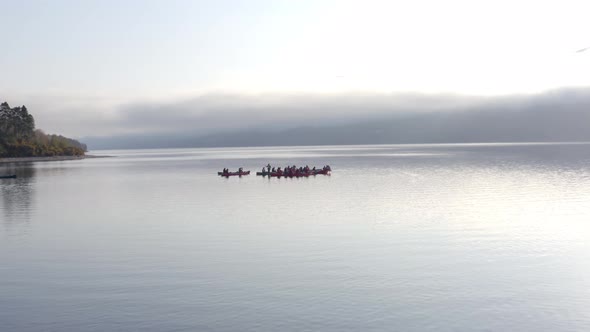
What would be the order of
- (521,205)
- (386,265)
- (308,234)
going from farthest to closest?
(521,205) → (308,234) → (386,265)

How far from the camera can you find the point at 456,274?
2798 centimetres

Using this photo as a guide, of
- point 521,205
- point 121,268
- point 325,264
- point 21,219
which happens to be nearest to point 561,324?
point 325,264

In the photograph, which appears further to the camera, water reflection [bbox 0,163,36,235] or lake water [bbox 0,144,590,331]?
water reflection [bbox 0,163,36,235]

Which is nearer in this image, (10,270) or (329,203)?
(10,270)

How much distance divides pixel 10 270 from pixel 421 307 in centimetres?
2091

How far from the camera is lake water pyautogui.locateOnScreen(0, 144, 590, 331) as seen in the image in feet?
71.1

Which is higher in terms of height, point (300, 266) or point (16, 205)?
point (16, 205)

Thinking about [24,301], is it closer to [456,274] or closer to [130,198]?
[456,274]

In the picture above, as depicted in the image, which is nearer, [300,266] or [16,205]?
[300,266]

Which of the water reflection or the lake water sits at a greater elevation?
the water reflection

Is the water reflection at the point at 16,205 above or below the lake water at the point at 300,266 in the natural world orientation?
above

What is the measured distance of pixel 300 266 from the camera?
30.0m

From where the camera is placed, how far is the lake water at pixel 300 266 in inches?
853

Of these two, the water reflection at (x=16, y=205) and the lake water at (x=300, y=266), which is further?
the water reflection at (x=16, y=205)
